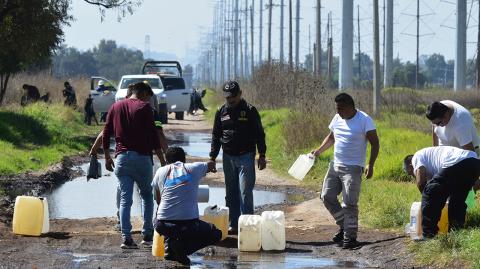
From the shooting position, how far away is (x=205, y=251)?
1248 centimetres

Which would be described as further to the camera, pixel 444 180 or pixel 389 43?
pixel 389 43

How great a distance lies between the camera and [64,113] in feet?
121

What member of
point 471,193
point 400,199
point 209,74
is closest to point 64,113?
point 400,199

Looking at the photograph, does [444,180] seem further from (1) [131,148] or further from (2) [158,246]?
(1) [131,148]

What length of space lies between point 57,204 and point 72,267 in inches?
259

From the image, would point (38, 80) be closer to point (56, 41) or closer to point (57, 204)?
point (56, 41)

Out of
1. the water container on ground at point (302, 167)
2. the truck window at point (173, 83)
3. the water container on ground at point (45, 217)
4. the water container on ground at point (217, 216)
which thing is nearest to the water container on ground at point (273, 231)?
the water container on ground at point (217, 216)

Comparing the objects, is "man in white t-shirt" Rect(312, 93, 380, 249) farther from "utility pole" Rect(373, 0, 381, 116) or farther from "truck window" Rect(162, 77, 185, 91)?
"truck window" Rect(162, 77, 185, 91)

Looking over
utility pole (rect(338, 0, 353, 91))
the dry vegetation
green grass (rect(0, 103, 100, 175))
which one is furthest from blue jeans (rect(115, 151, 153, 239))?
utility pole (rect(338, 0, 353, 91))

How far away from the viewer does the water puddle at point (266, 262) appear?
37.6 feet

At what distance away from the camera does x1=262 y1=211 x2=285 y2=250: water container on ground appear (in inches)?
489

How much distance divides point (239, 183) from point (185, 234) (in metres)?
2.63

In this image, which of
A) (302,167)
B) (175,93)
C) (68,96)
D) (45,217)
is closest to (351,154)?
(302,167)

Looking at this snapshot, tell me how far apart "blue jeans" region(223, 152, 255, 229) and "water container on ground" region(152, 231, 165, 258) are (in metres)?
1.94
